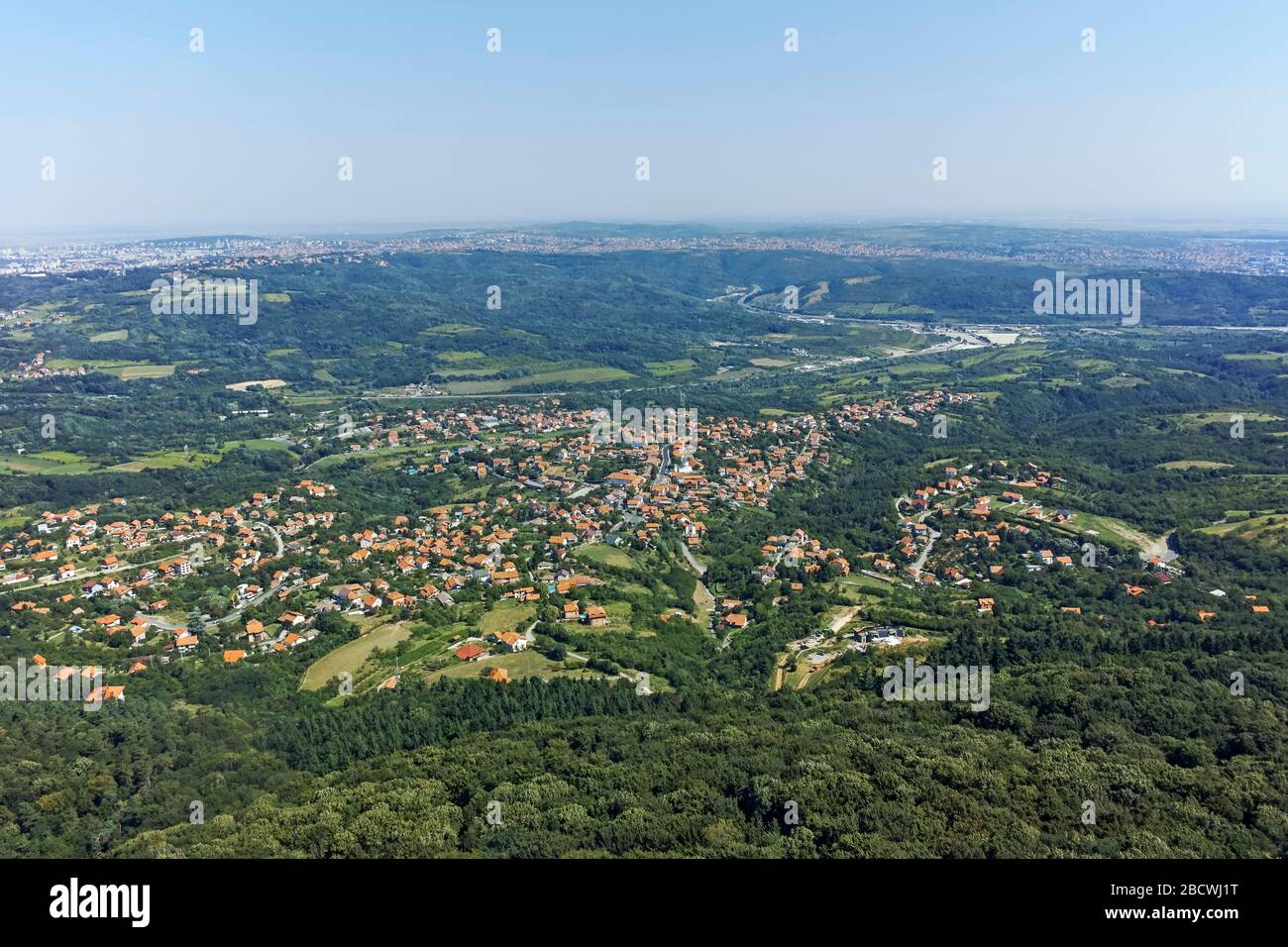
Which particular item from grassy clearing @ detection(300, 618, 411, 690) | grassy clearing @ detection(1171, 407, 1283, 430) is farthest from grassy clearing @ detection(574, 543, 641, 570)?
grassy clearing @ detection(1171, 407, 1283, 430)

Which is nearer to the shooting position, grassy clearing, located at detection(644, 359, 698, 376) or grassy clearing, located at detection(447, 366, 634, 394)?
grassy clearing, located at detection(447, 366, 634, 394)

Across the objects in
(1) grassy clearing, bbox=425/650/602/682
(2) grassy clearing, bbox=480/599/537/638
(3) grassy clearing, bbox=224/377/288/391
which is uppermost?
(3) grassy clearing, bbox=224/377/288/391

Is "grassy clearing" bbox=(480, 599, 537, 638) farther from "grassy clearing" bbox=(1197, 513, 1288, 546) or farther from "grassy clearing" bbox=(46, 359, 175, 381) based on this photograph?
"grassy clearing" bbox=(46, 359, 175, 381)

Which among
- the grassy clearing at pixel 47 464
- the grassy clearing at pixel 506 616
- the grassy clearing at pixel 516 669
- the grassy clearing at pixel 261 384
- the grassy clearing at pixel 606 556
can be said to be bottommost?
the grassy clearing at pixel 516 669

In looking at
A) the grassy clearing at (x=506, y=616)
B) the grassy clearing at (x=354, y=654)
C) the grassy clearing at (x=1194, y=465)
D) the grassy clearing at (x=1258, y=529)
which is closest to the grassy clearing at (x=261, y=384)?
the grassy clearing at (x=354, y=654)

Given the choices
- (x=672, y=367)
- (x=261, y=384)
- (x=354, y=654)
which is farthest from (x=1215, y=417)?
(x=261, y=384)

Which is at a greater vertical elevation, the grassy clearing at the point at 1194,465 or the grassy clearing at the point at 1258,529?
the grassy clearing at the point at 1194,465

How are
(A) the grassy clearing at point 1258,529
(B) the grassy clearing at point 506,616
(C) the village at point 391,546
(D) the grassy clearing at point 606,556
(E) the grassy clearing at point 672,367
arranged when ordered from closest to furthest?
1. (B) the grassy clearing at point 506,616
2. (C) the village at point 391,546
3. (A) the grassy clearing at point 1258,529
4. (D) the grassy clearing at point 606,556
5. (E) the grassy clearing at point 672,367

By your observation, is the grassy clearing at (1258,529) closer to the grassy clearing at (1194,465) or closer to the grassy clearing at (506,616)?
the grassy clearing at (1194,465)

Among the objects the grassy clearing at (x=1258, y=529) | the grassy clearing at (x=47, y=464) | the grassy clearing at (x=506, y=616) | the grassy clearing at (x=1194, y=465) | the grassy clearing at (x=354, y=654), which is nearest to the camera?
the grassy clearing at (x=354, y=654)

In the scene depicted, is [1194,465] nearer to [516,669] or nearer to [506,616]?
[506,616]
